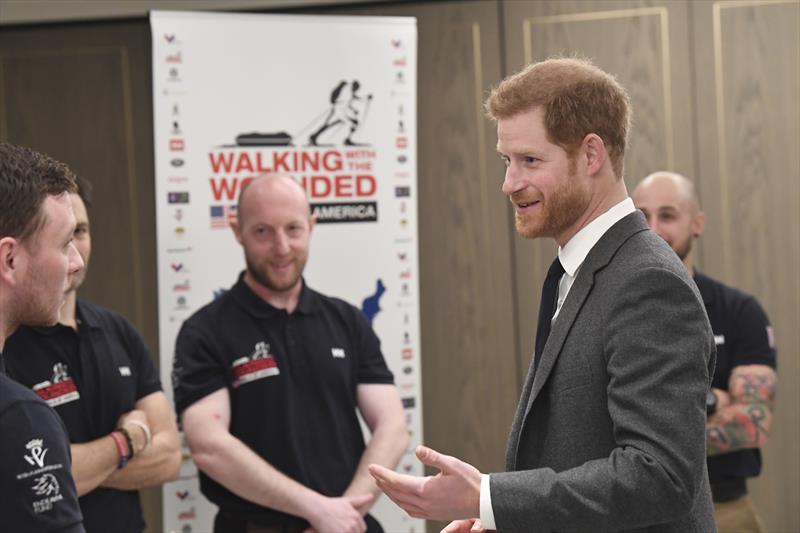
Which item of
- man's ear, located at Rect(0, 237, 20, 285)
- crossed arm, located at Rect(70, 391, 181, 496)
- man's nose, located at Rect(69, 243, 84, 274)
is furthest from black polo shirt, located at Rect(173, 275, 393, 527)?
man's ear, located at Rect(0, 237, 20, 285)

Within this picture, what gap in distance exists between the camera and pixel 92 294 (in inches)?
184

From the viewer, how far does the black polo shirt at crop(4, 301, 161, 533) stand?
303 cm

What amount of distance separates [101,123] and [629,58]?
2.58 meters

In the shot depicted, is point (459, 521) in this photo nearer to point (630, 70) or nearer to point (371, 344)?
point (371, 344)

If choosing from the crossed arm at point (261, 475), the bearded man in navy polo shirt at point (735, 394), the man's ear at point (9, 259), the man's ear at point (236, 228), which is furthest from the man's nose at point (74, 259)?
the bearded man in navy polo shirt at point (735, 394)

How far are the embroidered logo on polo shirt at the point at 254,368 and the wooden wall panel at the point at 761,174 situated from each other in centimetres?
232

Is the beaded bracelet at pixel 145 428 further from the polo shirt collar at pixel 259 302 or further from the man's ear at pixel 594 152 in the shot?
the man's ear at pixel 594 152

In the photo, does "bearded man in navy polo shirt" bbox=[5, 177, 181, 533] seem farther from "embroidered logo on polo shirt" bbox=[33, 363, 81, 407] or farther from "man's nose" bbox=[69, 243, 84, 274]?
"man's nose" bbox=[69, 243, 84, 274]

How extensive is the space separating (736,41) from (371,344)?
242 cm

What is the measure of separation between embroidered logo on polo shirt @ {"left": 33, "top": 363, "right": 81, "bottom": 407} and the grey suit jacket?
1.79 metres

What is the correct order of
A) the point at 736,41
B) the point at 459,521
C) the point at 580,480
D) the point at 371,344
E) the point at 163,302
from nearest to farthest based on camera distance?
the point at 580,480, the point at 459,521, the point at 371,344, the point at 163,302, the point at 736,41

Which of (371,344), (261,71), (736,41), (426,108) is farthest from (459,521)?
(736,41)

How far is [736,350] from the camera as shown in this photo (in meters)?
3.61

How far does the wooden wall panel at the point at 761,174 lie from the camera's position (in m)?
4.62
